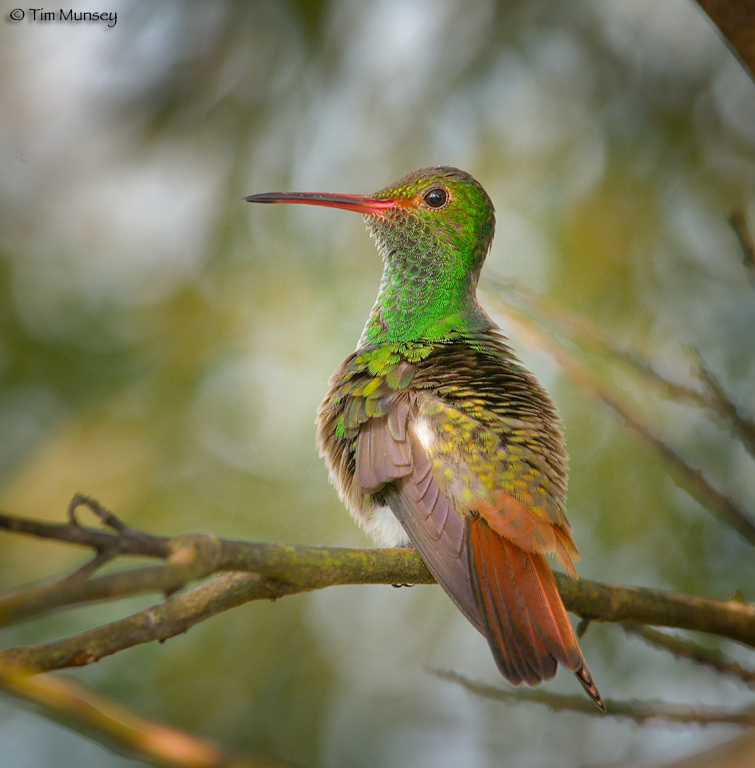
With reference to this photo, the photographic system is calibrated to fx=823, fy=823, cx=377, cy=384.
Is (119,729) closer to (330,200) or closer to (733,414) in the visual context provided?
(733,414)

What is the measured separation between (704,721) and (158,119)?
5.46m

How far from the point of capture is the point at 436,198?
401 centimetres

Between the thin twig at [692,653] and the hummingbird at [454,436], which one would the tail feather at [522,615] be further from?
the thin twig at [692,653]

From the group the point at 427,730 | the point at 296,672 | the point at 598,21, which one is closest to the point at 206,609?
the point at 427,730

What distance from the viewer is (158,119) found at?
6.15m

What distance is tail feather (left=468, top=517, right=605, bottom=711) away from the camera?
232 centimetres

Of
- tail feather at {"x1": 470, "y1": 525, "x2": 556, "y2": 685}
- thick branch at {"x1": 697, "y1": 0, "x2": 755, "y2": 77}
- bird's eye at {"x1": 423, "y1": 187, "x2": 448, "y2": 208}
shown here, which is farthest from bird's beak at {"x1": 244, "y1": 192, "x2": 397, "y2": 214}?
thick branch at {"x1": 697, "y1": 0, "x2": 755, "y2": 77}

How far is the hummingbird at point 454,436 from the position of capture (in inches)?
98.4

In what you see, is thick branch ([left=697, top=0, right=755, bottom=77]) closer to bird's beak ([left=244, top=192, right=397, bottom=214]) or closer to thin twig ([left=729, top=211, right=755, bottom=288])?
thin twig ([left=729, top=211, right=755, bottom=288])

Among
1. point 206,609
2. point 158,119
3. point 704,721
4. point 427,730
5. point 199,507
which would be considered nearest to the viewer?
point 206,609

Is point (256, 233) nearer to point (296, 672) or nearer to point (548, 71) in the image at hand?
point (548, 71)

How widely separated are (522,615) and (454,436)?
2.46 feet

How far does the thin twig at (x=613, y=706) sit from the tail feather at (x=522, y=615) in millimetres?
211

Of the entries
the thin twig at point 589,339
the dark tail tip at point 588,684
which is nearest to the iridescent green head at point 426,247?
the thin twig at point 589,339
